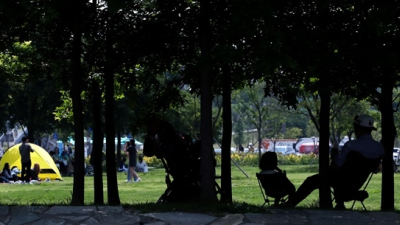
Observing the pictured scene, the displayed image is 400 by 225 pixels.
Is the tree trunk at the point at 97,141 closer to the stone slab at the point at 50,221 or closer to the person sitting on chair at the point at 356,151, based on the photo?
the person sitting on chair at the point at 356,151

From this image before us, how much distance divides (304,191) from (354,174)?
0.79 m

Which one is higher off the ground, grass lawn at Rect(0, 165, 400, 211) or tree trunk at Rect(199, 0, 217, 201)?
tree trunk at Rect(199, 0, 217, 201)

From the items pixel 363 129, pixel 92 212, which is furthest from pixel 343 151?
pixel 92 212

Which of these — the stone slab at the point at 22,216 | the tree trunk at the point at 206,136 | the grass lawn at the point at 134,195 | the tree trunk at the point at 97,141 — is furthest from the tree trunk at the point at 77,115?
the stone slab at the point at 22,216

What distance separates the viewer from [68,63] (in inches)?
466

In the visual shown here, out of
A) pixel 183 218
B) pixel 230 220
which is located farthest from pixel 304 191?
pixel 183 218

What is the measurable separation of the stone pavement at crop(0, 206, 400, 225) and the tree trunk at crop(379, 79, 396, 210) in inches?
134

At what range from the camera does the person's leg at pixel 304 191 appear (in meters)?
10.4

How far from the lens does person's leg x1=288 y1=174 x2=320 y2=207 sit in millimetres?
10352

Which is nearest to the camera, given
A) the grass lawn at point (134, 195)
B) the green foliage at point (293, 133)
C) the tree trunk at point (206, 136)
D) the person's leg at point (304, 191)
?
the tree trunk at point (206, 136)

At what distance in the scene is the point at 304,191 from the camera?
34.0ft

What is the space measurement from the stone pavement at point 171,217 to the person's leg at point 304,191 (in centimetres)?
181

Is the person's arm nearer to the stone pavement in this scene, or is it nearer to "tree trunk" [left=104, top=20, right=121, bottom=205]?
the stone pavement

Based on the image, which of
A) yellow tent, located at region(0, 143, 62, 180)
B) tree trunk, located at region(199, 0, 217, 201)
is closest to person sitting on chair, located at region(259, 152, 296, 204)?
tree trunk, located at region(199, 0, 217, 201)
